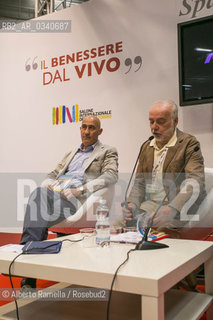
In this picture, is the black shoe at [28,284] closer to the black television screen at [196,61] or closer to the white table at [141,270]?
the white table at [141,270]

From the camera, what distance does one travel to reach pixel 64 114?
4133mm

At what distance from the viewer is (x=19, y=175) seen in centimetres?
461

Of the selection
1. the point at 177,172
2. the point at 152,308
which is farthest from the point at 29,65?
the point at 152,308

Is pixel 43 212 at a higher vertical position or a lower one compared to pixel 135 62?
lower

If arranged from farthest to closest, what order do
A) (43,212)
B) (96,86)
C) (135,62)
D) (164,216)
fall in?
(96,86), (135,62), (43,212), (164,216)

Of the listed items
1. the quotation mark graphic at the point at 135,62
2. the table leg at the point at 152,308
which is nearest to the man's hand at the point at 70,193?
the quotation mark graphic at the point at 135,62

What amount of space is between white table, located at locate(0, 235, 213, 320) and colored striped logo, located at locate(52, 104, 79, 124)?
2.45 metres

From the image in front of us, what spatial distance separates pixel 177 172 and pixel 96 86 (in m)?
1.80

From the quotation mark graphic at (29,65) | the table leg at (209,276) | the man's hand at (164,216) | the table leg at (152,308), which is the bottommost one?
the table leg at (209,276)

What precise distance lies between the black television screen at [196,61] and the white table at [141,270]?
5.02ft

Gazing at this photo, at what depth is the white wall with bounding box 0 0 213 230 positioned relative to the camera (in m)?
3.32

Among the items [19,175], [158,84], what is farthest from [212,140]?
[19,175]

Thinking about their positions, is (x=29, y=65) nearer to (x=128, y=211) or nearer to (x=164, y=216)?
(x=128, y=211)

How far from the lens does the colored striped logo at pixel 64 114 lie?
4.03m
